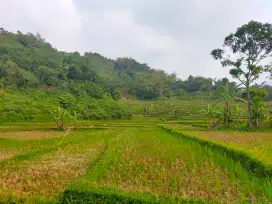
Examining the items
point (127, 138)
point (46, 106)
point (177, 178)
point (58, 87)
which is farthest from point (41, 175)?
point (58, 87)

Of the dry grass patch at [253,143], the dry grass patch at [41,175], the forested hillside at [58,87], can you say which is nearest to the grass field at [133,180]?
the dry grass patch at [41,175]

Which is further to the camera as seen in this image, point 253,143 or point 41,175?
point 253,143

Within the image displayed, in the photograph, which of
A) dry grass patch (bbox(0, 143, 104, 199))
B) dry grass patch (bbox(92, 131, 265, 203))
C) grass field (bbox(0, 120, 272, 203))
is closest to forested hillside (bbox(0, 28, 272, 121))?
dry grass patch (bbox(0, 143, 104, 199))

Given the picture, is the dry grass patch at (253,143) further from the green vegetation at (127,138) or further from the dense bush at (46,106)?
the dense bush at (46,106)

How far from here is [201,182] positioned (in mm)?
6137

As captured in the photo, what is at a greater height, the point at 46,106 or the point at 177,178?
the point at 46,106

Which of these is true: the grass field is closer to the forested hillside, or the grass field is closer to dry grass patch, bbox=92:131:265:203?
dry grass patch, bbox=92:131:265:203

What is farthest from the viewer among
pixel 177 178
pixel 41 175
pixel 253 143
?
pixel 253 143

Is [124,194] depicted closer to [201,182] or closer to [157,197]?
[157,197]

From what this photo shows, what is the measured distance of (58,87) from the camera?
44.0m

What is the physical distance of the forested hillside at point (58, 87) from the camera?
1306 inches

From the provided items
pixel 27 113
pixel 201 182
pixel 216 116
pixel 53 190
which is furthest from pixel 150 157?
pixel 27 113

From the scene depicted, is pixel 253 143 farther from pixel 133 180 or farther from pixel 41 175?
pixel 41 175

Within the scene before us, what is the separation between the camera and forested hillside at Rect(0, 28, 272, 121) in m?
33.2
